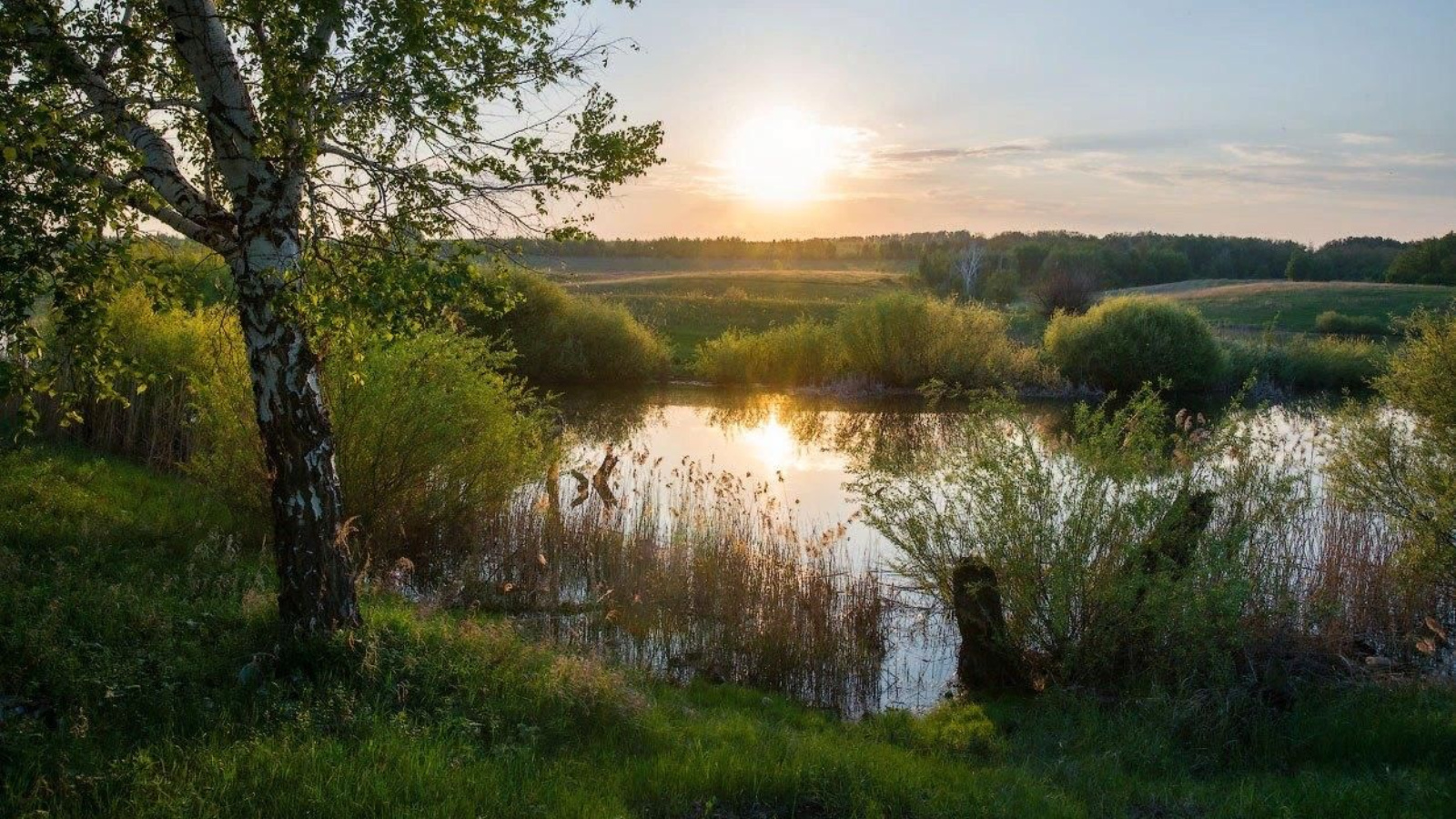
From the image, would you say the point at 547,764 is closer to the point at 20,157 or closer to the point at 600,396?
the point at 20,157

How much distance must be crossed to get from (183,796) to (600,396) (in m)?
28.7

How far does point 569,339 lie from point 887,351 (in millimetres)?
10388

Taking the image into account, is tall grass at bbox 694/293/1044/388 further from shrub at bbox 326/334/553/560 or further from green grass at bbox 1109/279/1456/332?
green grass at bbox 1109/279/1456/332

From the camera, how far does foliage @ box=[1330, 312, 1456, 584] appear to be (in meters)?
11.5

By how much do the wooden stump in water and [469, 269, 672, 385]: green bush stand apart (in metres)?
27.0

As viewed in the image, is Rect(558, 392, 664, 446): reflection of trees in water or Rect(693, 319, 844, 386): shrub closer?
Rect(558, 392, 664, 446): reflection of trees in water

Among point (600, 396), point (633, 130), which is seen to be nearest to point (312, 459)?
point (633, 130)

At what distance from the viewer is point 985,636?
9.65 meters

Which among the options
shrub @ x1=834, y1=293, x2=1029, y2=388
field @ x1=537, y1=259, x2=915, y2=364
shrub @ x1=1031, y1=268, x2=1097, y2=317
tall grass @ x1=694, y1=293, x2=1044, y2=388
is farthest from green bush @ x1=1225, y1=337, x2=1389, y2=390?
field @ x1=537, y1=259, x2=915, y2=364

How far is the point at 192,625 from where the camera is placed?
725 centimetres

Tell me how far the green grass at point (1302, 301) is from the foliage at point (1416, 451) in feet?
151

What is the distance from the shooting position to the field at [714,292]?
1957 inches

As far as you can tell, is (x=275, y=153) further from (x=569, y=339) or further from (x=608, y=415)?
(x=569, y=339)

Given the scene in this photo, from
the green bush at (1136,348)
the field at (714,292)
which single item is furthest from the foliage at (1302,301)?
the green bush at (1136,348)
